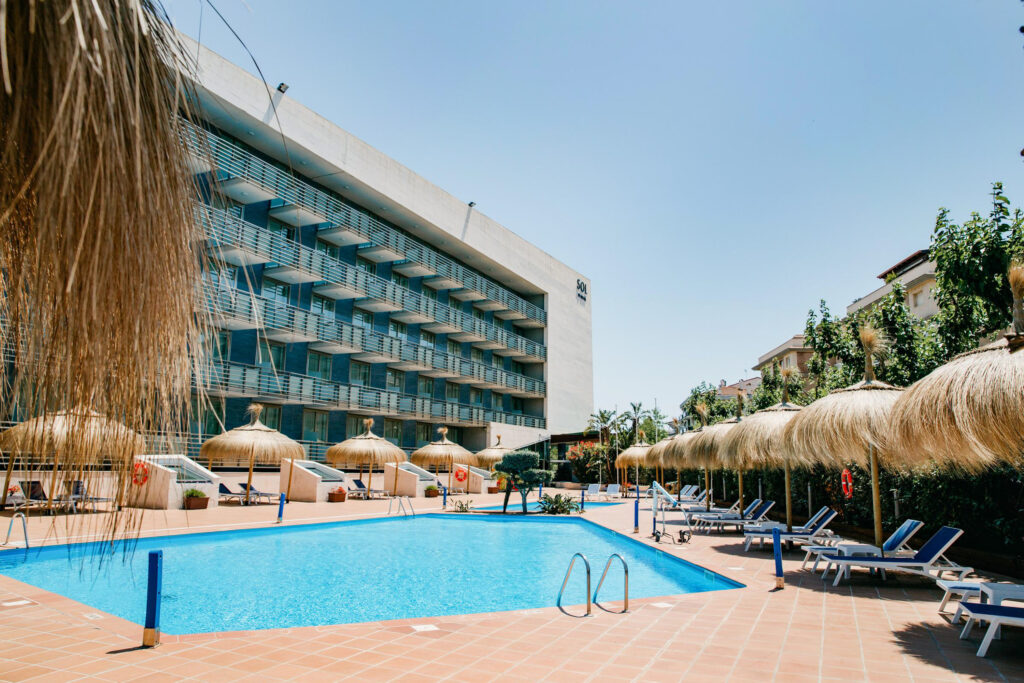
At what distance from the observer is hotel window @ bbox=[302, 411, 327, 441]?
26.4 metres

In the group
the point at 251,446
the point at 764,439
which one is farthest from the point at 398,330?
the point at 764,439

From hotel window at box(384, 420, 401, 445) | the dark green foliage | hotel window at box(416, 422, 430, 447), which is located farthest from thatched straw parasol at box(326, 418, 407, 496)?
hotel window at box(416, 422, 430, 447)

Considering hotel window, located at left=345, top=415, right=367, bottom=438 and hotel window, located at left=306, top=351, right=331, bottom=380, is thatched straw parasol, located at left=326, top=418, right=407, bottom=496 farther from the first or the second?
hotel window, located at left=345, top=415, right=367, bottom=438

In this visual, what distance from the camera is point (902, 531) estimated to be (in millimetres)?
8609

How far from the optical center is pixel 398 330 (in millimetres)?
32438

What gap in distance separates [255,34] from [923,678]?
19.7 feet

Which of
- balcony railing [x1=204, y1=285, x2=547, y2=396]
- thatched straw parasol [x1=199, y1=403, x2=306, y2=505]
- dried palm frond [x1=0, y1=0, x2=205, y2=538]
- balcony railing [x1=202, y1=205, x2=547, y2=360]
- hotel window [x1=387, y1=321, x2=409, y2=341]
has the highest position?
balcony railing [x1=202, y1=205, x2=547, y2=360]

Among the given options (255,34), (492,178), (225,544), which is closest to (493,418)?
(492,178)

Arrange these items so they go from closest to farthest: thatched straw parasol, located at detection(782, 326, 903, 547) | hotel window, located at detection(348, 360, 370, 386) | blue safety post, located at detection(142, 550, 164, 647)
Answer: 1. blue safety post, located at detection(142, 550, 164, 647)
2. thatched straw parasol, located at detection(782, 326, 903, 547)
3. hotel window, located at detection(348, 360, 370, 386)

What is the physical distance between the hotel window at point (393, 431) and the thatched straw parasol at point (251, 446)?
479 inches

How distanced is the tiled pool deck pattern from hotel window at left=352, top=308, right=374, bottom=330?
22.4 meters

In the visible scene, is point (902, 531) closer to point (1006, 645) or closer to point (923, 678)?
point (1006, 645)

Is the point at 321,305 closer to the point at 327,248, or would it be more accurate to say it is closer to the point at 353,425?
the point at 327,248

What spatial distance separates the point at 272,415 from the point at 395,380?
326 inches
